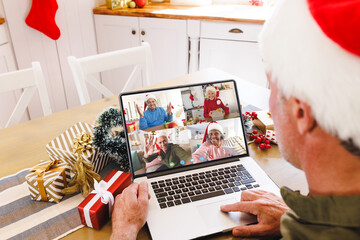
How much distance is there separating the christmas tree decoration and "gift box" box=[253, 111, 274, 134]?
1.64ft

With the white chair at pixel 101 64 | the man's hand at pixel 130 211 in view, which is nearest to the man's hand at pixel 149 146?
the man's hand at pixel 130 211

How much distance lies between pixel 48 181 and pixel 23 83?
0.69 meters

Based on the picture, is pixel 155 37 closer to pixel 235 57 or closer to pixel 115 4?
pixel 115 4

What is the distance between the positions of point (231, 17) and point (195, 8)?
48 centimetres

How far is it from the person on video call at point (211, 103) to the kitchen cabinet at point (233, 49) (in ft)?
5.17

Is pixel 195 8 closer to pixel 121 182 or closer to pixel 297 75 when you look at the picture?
pixel 121 182

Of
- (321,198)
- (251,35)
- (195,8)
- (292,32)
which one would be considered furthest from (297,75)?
(195,8)

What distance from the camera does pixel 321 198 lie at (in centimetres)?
53

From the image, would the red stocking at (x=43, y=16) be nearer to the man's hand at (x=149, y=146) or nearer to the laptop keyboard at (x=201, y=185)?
the man's hand at (x=149, y=146)

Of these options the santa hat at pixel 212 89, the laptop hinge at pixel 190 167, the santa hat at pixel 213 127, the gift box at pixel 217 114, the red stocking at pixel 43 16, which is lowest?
the laptop hinge at pixel 190 167

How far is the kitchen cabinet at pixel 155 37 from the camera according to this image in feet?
8.63

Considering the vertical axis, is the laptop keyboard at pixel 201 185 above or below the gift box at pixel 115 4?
below

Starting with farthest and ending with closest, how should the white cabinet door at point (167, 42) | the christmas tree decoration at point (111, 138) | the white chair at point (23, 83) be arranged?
the white cabinet door at point (167, 42) < the white chair at point (23, 83) < the christmas tree decoration at point (111, 138)

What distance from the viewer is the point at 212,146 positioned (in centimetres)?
94
